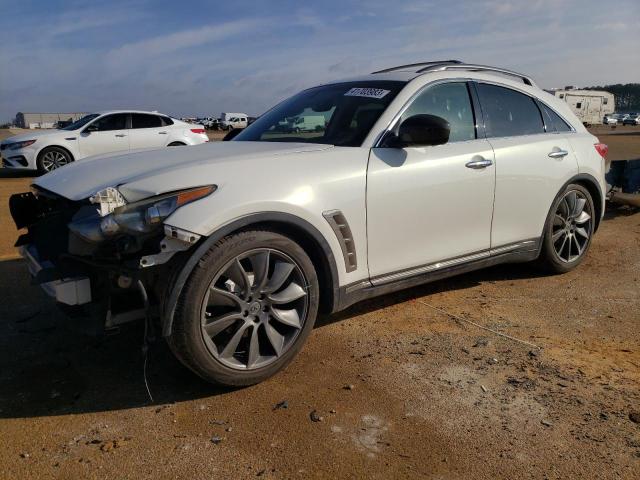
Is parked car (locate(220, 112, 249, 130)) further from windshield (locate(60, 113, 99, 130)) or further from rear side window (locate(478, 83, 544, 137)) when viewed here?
rear side window (locate(478, 83, 544, 137))

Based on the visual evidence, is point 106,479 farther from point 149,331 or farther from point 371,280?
point 371,280

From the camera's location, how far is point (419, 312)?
160 inches

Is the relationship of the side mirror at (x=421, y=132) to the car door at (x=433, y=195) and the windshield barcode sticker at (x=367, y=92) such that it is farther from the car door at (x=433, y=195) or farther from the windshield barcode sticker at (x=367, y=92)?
the windshield barcode sticker at (x=367, y=92)

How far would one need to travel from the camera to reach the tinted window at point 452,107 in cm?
380

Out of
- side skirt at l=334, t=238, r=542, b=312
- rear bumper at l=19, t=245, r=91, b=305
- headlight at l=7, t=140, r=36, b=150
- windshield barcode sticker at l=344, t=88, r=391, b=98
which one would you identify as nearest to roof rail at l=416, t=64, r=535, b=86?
windshield barcode sticker at l=344, t=88, r=391, b=98

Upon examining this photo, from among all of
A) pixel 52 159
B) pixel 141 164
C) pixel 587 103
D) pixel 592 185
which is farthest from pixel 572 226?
pixel 587 103

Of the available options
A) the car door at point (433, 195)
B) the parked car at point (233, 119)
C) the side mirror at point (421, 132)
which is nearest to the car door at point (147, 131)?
the car door at point (433, 195)

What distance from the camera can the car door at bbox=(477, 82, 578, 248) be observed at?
13.6ft

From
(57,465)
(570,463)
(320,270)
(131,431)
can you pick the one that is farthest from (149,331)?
(570,463)

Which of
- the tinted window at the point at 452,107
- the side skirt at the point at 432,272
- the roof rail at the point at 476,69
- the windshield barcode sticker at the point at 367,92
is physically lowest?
the side skirt at the point at 432,272

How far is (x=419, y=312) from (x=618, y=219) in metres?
4.91

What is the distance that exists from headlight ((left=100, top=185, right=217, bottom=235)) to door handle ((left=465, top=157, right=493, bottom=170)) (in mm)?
2021

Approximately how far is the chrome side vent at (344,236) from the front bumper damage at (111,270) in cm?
84

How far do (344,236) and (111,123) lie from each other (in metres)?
11.6
